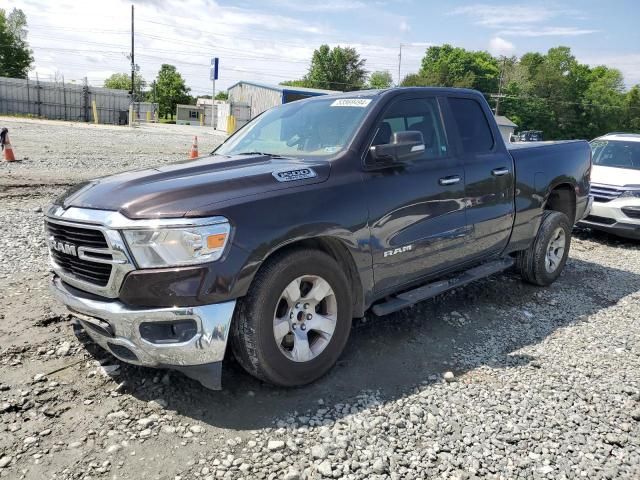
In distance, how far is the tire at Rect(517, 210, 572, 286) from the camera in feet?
17.9

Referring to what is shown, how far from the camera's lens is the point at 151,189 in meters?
2.97

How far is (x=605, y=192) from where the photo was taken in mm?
8516

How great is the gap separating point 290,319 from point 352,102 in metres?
1.89

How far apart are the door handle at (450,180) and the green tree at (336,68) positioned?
287 feet

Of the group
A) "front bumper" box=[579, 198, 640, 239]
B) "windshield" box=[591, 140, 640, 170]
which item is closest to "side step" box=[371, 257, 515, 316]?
"front bumper" box=[579, 198, 640, 239]

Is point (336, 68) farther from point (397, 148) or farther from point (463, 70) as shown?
point (397, 148)

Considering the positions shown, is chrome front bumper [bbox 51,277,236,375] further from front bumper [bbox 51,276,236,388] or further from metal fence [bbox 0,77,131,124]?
metal fence [bbox 0,77,131,124]

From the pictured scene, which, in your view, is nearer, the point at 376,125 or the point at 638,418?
the point at 638,418

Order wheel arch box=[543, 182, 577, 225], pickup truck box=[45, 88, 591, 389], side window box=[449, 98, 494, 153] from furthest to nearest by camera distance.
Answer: wheel arch box=[543, 182, 577, 225] → side window box=[449, 98, 494, 153] → pickup truck box=[45, 88, 591, 389]

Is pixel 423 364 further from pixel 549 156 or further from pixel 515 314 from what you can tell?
pixel 549 156

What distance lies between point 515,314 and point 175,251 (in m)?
3.50

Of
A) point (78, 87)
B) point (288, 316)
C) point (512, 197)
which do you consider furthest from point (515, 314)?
point (78, 87)

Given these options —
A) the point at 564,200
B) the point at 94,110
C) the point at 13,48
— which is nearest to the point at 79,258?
the point at 564,200

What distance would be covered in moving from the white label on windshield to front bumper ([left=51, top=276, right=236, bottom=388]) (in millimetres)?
1999
